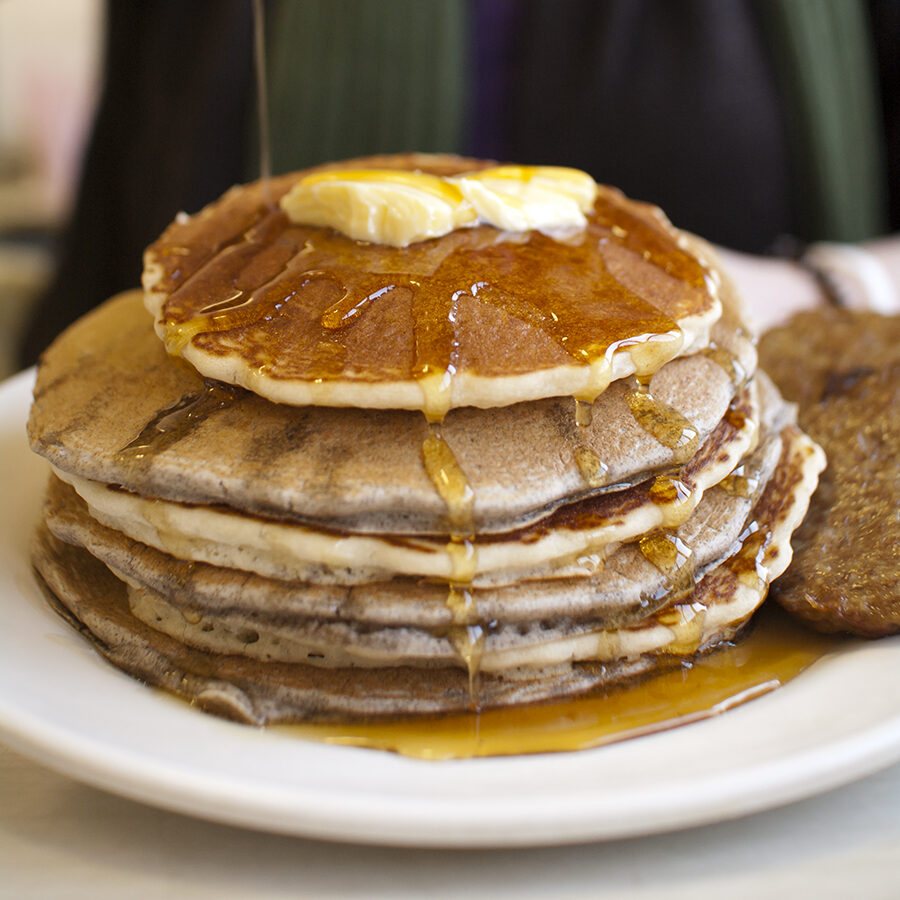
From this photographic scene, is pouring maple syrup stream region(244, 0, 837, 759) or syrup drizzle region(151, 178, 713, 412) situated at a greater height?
syrup drizzle region(151, 178, 713, 412)

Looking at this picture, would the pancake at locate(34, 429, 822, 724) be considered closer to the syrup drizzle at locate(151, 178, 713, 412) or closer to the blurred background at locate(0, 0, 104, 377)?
the syrup drizzle at locate(151, 178, 713, 412)

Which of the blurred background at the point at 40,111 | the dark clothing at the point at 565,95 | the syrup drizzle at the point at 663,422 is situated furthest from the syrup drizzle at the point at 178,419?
the blurred background at the point at 40,111

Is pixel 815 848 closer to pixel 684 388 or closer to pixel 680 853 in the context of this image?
pixel 680 853

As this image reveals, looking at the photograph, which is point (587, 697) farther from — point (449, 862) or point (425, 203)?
point (425, 203)

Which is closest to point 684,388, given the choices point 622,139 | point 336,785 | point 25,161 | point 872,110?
point 336,785

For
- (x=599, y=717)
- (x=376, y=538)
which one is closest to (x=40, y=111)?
(x=376, y=538)

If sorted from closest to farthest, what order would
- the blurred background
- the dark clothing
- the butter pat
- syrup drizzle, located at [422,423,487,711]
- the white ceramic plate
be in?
the white ceramic plate, syrup drizzle, located at [422,423,487,711], the butter pat, the dark clothing, the blurred background

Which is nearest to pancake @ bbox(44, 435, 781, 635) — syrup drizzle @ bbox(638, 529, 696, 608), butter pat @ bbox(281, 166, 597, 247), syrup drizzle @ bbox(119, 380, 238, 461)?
syrup drizzle @ bbox(638, 529, 696, 608)

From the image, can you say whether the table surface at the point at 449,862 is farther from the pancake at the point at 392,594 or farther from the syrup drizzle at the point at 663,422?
the syrup drizzle at the point at 663,422
